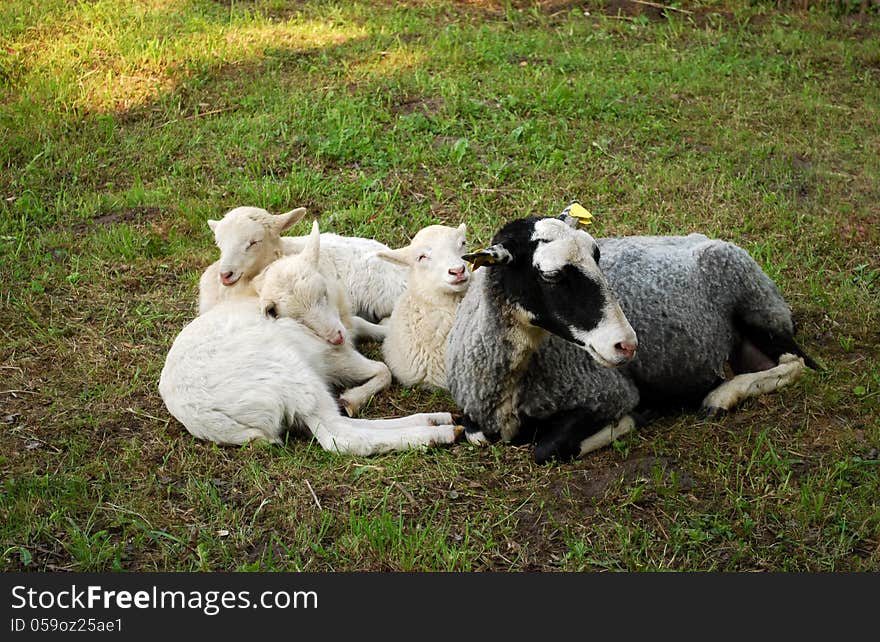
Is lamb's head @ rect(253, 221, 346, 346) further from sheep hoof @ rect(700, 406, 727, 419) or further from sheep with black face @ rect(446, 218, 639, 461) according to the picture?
sheep hoof @ rect(700, 406, 727, 419)

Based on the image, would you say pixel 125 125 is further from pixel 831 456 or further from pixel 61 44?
pixel 831 456

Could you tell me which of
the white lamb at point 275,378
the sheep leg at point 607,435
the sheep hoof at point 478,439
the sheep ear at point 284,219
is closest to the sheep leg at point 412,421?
the white lamb at point 275,378

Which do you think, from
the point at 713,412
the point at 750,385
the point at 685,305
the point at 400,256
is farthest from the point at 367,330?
the point at 750,385

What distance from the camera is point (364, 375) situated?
5930 millimetres

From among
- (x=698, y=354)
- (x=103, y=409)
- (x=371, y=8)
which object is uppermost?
(x=371, y=8)

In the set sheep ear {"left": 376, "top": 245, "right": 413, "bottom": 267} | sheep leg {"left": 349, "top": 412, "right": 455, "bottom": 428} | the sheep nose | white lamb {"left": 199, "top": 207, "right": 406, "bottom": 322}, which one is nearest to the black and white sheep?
the sheep nose

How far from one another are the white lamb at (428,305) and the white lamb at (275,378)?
352 millimetres

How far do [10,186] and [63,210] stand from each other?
2.36 feet

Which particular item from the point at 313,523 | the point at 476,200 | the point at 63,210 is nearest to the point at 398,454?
the point at 313,523

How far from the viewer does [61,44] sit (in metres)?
10.6

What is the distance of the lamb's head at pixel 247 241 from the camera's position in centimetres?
610

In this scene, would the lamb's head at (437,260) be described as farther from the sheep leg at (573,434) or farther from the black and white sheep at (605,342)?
the sheep leg at (573,434)

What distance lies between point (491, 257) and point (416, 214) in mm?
3330

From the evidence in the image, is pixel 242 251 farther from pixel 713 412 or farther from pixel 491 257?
pixel 713 412
